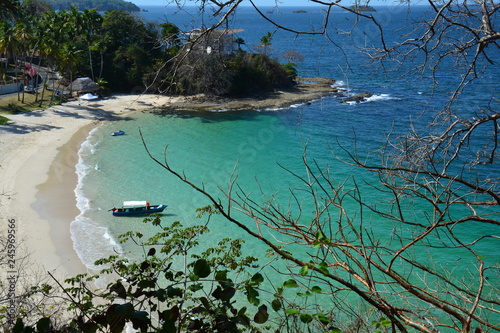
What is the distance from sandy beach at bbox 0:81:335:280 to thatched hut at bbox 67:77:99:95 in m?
1.02

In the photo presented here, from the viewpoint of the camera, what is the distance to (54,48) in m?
32.2

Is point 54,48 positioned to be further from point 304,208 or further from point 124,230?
point 304,208

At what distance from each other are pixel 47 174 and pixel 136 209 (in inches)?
275

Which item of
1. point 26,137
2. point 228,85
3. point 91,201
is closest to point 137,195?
point 91,201

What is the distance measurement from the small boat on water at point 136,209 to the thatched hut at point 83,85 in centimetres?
1963

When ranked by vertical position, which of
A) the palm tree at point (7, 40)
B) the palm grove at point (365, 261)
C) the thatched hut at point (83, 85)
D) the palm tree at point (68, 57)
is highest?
the palm tree at point (7, 40)

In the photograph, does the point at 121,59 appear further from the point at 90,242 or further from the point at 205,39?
the point at 205,39

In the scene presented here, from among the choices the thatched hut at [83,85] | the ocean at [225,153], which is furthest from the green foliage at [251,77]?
the thatched hut at [83,85]

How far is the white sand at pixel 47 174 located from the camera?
1617 cm

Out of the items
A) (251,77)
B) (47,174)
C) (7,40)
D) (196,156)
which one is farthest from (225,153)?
(7,40)

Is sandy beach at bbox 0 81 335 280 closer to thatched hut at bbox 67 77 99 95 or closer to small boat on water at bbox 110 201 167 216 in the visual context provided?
thatched hut at bbox 67 77 99 95

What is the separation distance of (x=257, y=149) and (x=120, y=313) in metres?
25.0

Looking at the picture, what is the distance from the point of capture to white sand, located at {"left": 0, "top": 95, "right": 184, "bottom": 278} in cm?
1617

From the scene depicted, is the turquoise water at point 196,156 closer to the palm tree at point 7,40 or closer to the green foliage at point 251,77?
the green foliage at point 251,77
